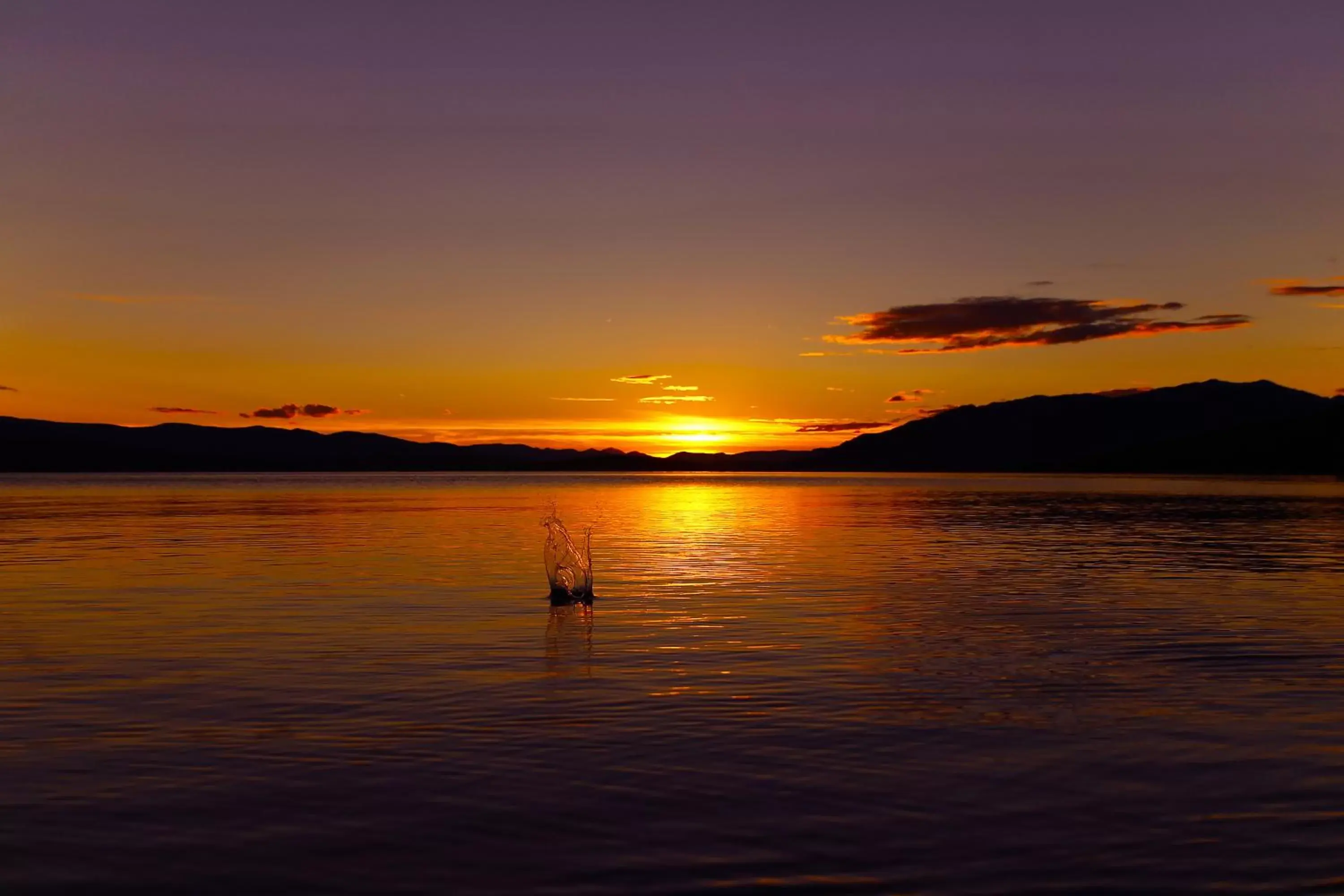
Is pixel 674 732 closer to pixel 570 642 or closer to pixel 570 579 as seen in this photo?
pixel 570 642

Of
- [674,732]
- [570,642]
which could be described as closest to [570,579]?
[570,642]

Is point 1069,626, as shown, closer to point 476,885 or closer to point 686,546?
point 476,885

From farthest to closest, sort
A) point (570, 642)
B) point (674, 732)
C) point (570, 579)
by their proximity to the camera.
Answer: point (570, 579)
point (570, 642)
point (674, 732)

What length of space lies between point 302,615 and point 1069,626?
682 inches

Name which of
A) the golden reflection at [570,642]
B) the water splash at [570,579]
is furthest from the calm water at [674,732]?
the water splash at [570,579]

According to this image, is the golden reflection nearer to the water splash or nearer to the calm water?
the calm water

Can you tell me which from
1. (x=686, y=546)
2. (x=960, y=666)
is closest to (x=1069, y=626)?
(x=960, y=666)

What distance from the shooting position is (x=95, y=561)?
142 feet

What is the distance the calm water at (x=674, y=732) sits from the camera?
1084 centimetres

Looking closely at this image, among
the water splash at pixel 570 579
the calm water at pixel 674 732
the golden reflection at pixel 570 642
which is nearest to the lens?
the calm water at pixel 674 732

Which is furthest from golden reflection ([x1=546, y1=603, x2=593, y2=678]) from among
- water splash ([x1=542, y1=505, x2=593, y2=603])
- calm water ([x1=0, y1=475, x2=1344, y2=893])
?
water splash ([x1=542, y1=505, x2=593, y2=603])

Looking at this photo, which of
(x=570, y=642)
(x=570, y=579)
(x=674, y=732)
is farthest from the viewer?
(x=570, y=579)

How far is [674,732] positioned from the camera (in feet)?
52.4

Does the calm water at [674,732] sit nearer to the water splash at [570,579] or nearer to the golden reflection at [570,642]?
the golden reflection at [570,642]
